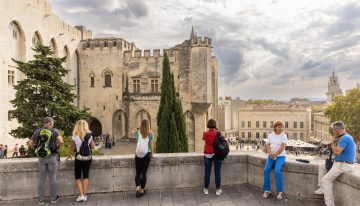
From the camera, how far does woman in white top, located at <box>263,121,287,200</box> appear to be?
220 inches

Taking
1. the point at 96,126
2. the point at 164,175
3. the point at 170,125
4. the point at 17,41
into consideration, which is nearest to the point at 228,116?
the point at 96,126

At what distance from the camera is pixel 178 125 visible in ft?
60.6

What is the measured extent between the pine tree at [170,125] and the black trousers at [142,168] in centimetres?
1151

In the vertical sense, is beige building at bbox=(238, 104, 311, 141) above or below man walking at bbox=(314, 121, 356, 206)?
below

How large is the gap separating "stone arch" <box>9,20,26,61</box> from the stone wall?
19.4 meters

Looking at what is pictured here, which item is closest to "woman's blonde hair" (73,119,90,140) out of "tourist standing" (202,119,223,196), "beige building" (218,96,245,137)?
"tourist standing" (202,119,223,196)

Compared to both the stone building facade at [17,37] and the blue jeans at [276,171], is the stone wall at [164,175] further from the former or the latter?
the stone building facade at [17,37]

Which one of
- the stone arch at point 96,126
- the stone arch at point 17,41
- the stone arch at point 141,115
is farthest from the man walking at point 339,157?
the stone arch at point 96,126

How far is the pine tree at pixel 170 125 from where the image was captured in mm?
17456

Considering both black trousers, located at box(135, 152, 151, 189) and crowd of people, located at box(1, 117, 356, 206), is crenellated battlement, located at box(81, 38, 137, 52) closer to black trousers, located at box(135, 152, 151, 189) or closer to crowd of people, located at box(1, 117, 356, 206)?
crowd of people, located at box(1, 117, 356, 206)

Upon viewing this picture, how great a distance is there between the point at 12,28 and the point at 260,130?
5990 centimetres

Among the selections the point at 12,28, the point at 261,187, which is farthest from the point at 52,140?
the point at 12,28

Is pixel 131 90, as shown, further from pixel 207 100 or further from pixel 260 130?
pixel 260 130

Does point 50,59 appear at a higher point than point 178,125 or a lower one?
higher
